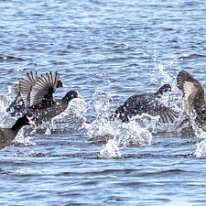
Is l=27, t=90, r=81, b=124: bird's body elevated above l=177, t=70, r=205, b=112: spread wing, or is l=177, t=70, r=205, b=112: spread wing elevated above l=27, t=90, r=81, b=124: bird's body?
l=177, t=70, r=205, b=112: spread wing

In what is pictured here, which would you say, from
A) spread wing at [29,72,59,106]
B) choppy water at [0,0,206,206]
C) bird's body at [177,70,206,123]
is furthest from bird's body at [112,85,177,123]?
spread wing at [29,72,59,106]

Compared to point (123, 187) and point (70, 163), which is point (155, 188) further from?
point (70, 163)

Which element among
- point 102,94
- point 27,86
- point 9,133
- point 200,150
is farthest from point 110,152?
point 102,94

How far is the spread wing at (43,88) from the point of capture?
39.9ft

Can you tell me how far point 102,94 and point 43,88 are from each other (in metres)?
2.38

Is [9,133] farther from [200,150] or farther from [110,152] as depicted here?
[200,150]

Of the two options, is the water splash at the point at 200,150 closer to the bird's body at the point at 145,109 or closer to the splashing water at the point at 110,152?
the splashing water at the point at 110,152

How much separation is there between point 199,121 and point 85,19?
11.4 m

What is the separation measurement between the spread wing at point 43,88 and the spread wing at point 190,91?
60.7 inches

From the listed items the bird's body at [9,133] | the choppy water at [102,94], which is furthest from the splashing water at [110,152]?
the bird's body at [9,133]

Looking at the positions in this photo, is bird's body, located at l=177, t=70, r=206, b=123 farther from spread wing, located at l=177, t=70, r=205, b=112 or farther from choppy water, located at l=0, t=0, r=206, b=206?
choppy water, located at l=0, t=0, r=206, b=206

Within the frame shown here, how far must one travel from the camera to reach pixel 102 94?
14.4 m

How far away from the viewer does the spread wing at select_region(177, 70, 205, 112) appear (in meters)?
11.9

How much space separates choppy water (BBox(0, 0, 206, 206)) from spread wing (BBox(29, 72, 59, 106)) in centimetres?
39
